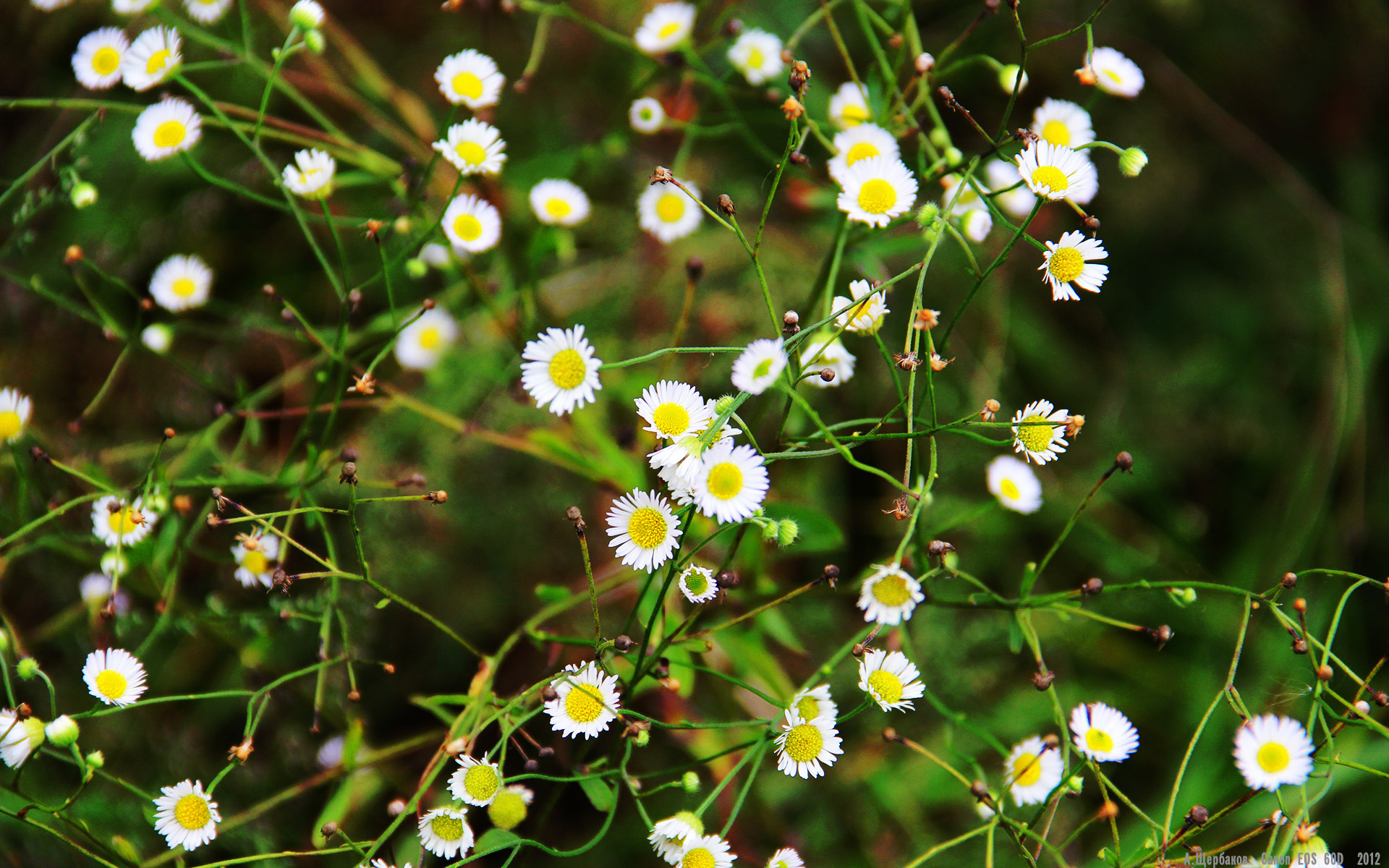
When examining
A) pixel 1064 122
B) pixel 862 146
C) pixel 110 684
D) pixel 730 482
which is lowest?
pixel 730 482

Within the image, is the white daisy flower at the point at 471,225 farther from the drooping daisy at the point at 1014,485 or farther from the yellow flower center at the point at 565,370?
the drooping daisy at the point at 1014,485

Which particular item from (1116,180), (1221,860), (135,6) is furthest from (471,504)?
(1116,180)

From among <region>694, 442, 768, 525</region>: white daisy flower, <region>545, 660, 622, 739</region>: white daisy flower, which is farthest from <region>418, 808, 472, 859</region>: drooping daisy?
<region>694, 442, 768, 525</region>: white daisy flower

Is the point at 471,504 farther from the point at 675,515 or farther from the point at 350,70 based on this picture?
the point at 350,70

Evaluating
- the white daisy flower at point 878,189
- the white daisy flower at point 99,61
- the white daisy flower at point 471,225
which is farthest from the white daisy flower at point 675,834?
the white daisy flower at point 99,61

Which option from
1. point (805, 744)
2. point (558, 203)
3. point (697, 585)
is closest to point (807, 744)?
point (805, 744)

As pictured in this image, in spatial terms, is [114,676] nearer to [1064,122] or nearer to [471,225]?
[471,225]

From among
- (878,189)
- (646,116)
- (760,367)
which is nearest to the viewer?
(760,367)

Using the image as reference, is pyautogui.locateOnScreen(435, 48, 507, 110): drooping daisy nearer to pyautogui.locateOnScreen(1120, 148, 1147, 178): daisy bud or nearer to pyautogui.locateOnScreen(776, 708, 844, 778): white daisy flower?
pyautogui.locateOnScreen(1120, 148, 1147, 178): daisy bud

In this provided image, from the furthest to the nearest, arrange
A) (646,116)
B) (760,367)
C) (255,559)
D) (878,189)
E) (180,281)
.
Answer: (180,281), (646,116), (255,559), (878,189), (760,367)
